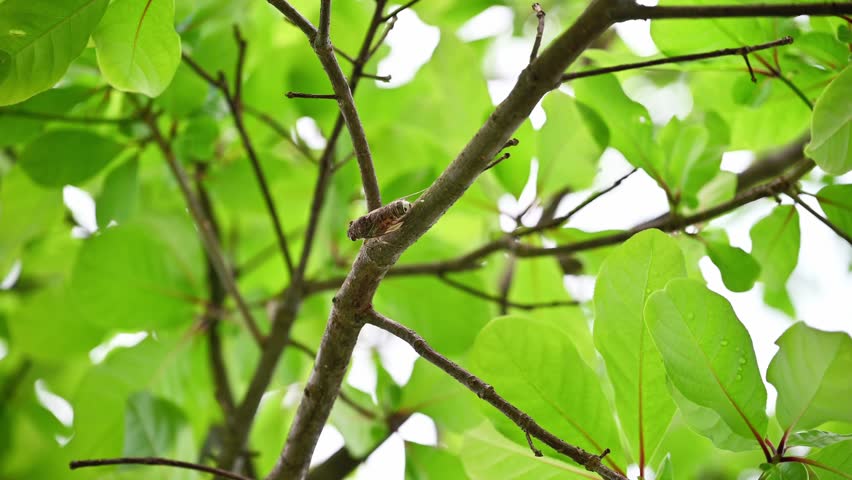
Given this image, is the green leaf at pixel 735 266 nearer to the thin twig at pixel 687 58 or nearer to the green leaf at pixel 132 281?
the thin twig at pixel 687 58

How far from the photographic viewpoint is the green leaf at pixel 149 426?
62 centimetres

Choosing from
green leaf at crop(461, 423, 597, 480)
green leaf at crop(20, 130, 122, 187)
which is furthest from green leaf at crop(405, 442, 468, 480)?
green leaf at crop(20, 130, 122, 187)

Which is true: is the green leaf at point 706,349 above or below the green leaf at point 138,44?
below

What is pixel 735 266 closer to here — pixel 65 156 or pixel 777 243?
pixel 777 243

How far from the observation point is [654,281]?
1.35ft

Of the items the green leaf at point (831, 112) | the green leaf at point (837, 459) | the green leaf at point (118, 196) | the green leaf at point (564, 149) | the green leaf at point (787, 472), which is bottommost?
the green leaf at point (787, 472)

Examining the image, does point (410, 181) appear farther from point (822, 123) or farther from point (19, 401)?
point (19, 401)

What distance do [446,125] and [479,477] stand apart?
401 millimetres

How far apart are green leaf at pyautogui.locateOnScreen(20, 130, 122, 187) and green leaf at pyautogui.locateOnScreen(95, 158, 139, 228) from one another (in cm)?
2

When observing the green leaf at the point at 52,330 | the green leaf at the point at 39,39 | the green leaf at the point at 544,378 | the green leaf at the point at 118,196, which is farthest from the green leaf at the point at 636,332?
the green leaf at the point at 52,330

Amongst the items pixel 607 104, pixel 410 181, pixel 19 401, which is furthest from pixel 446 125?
pixel 19 401

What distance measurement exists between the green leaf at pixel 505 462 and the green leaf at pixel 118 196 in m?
0.38

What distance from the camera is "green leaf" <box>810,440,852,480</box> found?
1.22ft

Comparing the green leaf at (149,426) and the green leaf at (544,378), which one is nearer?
the green leaf at (544,378)
